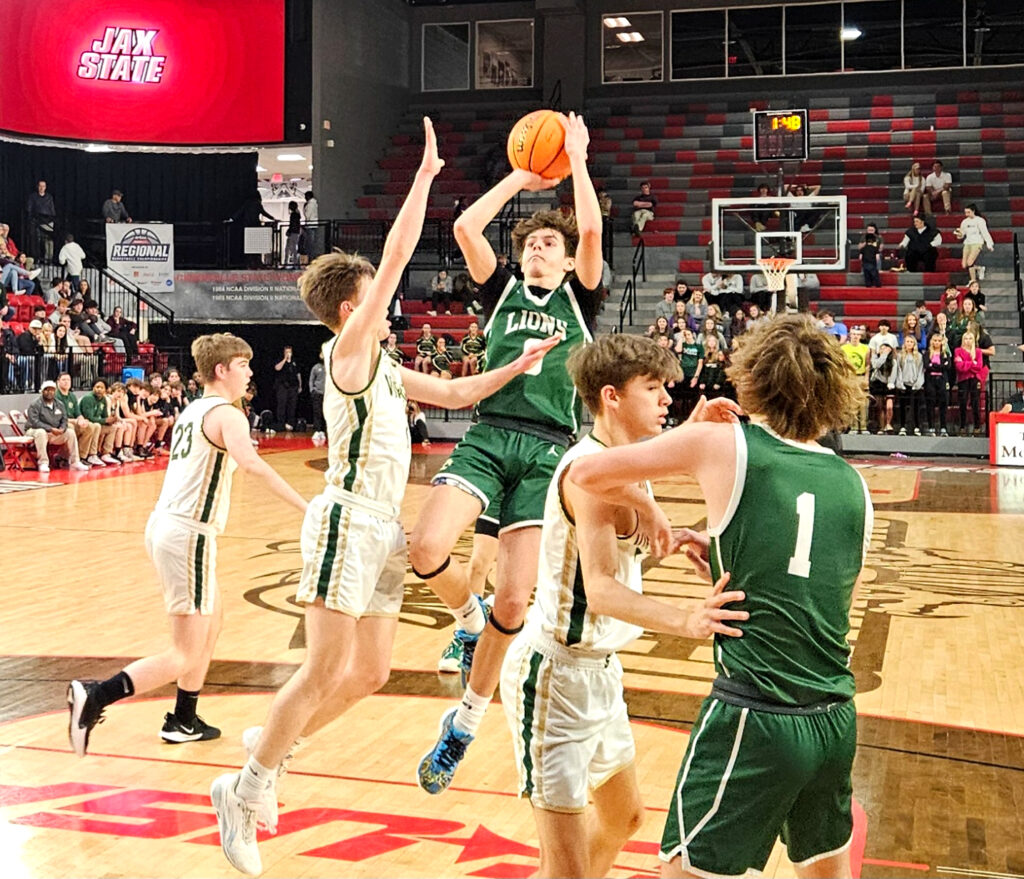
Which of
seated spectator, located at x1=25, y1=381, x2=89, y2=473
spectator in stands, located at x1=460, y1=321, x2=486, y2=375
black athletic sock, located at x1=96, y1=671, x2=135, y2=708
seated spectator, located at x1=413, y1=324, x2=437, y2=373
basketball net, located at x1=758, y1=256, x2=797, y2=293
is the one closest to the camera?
black athletic sock, located at x1=96, y1=671, x2=135, y2=708

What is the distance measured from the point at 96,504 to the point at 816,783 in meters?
11.2

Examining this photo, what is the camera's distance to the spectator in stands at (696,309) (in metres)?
19.1

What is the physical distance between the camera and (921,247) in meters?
21.3

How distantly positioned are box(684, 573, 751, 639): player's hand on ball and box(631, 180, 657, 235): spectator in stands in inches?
825

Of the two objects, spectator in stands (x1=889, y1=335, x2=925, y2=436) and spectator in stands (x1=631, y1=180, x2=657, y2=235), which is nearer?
spectator in stands (x1=889, y1=335, x2=925, y2=436)

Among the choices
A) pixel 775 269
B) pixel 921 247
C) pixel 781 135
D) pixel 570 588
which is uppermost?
pixel 781 135

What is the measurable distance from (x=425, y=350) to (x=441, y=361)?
66 centimetres

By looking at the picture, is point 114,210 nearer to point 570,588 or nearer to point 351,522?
point 351,522

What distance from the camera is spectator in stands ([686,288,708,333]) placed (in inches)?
752

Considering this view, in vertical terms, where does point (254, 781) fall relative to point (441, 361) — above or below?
below

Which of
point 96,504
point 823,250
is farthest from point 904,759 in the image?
point 823,250

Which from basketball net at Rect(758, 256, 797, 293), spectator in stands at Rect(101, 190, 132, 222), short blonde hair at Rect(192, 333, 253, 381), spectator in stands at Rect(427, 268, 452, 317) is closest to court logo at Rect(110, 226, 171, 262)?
spectator in stands at Rect(101, 190, 132, 222)

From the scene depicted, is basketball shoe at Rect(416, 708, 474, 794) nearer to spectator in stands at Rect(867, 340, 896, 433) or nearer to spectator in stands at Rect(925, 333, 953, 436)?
spectator in stands at Rect(867, 340, 896, 433)

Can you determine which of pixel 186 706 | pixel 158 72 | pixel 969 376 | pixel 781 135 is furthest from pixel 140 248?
pixel 186 706
